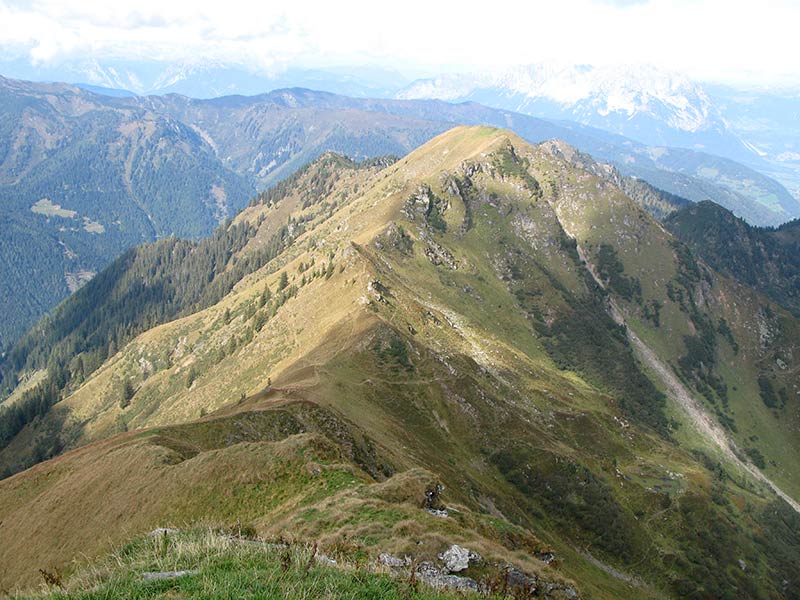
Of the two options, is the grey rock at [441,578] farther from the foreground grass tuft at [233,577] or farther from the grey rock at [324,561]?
the grey rock at [324,561]

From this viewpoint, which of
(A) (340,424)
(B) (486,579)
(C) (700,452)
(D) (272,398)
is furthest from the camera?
(C) (700,452)

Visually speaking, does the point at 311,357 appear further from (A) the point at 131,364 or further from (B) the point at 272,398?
(A) the point at 131,364

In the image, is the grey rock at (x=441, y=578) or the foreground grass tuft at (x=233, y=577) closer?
the foreground grass tuft at (x=233, y=577)

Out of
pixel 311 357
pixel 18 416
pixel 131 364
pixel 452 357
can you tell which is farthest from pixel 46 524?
pixel 18 416

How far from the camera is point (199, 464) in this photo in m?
44.6

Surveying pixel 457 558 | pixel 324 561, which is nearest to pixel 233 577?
pixel 324 561

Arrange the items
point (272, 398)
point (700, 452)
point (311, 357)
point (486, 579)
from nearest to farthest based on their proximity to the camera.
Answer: point (486, 579)
point (272, 398)
point (311, 357)
point (700, 452)

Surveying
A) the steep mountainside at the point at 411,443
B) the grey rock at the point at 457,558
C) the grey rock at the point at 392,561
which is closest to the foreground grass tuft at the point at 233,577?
the grey rock at the point at 392,561

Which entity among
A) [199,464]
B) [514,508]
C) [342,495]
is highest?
[342,495]

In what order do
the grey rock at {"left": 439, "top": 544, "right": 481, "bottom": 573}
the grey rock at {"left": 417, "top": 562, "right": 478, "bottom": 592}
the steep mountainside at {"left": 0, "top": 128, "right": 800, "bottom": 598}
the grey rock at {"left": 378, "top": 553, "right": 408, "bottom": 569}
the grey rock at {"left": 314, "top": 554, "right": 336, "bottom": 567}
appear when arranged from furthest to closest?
the steep mountainside at {"left": 0, "top": 128, "right": 800, "bottom": 598} < the grey rock at {"left": 439, "top": 544, "right": 481, "bottom": 573} < the grey rock at {"left": 378, "top": 553, "right": 408, "bottom": 569} < the grey rock at {"left": 417, "top": 562, "right": 478, "bottom": 592} < the grey rock at {"left": 314, "top": 554, "right": 336, "bottom": 567}

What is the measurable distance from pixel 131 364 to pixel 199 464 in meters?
157

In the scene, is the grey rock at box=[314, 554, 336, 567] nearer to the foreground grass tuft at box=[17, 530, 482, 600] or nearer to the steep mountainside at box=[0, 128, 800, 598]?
the foreground grass tuft at box=[17, 530, 482, 600]

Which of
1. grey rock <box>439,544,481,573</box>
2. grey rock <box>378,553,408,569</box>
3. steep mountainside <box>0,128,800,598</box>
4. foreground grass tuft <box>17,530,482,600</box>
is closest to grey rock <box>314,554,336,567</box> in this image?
foreground grass tuft <box>17,530,482,600</box>

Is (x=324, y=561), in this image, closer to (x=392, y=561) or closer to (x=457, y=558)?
(x=392, y=561)
